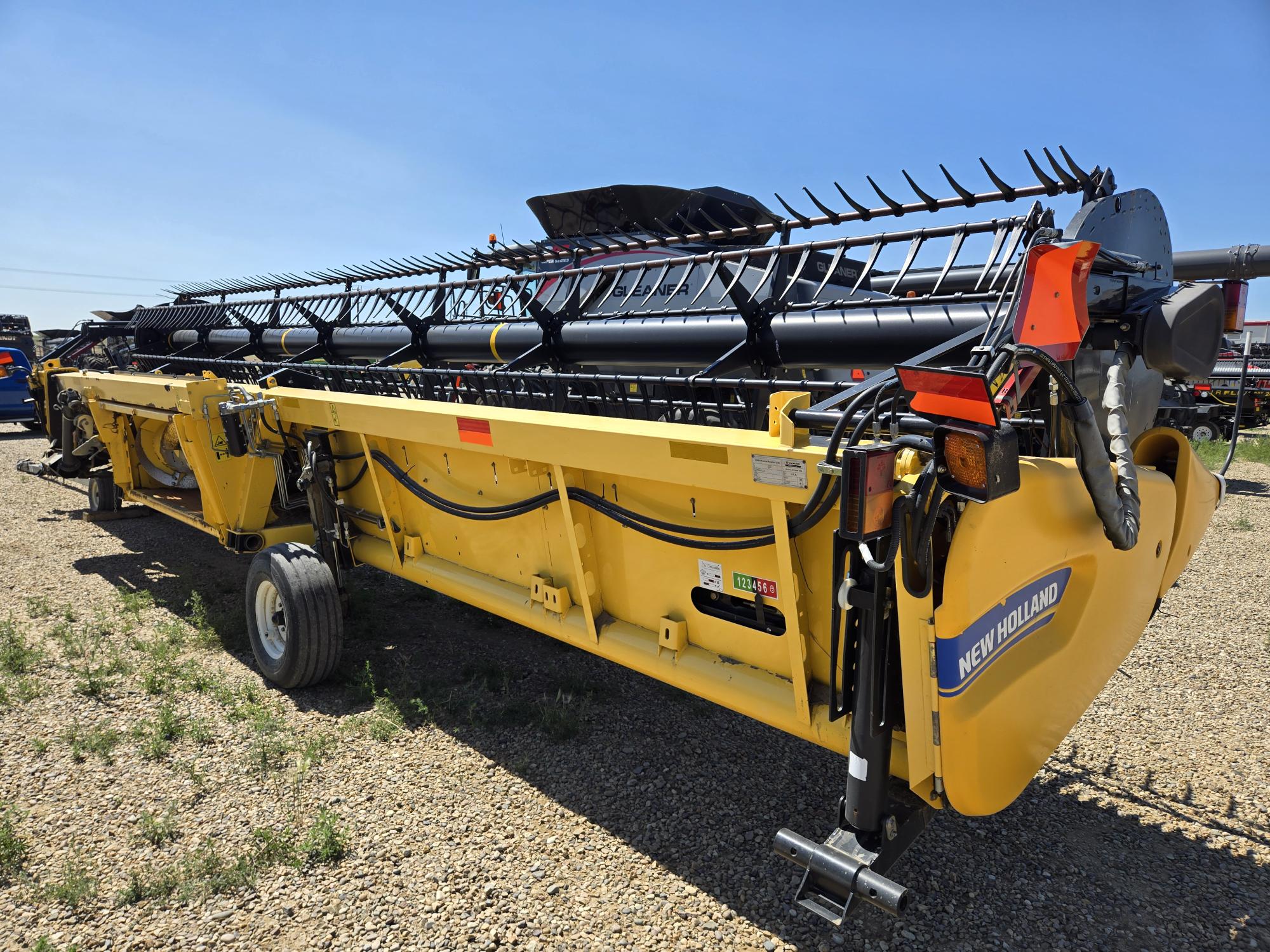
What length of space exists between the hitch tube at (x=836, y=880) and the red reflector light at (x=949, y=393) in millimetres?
1021

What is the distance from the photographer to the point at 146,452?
5445mm

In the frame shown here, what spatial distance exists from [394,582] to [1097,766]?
4274 millimetres

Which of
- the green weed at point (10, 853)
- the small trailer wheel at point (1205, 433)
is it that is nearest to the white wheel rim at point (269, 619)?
the green weed at point (10, 853)

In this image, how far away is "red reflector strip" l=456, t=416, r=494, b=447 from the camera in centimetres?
271

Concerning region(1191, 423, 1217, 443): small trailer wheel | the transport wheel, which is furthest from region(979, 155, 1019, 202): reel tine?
region(1191, 423, 1217, 443): small trailer wheel

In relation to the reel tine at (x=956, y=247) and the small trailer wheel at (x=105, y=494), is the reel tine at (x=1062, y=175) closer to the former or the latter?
the reel tine at (x=956, y=247)

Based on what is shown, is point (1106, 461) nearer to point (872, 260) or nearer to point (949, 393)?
point (949, 393)

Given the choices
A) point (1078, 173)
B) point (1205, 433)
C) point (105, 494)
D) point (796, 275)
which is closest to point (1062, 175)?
point (1078, 173)

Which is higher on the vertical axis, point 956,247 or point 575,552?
point 956,247

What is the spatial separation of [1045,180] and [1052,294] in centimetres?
82

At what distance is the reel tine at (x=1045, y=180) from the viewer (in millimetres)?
2424

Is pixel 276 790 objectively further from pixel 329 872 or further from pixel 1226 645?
pixel 1226 645

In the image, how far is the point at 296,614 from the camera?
346cm

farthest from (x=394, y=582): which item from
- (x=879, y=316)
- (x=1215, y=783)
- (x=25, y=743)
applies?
(x=1215, y=783)
